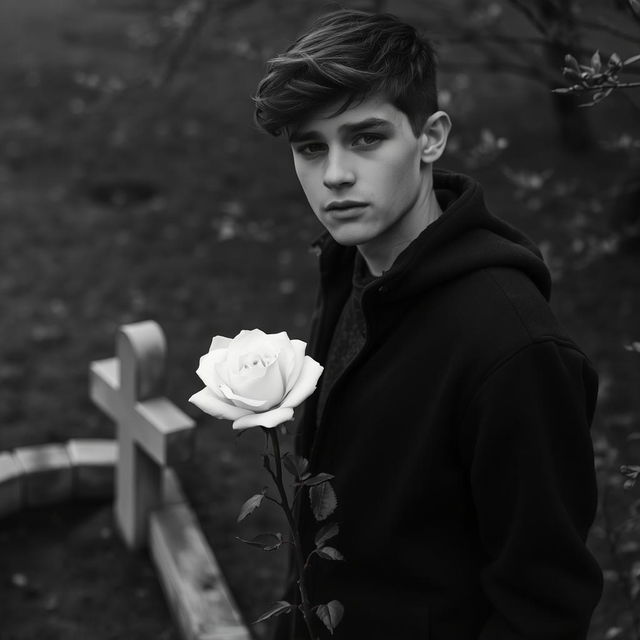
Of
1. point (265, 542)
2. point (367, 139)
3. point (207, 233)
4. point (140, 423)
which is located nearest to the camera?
point (367, 139)

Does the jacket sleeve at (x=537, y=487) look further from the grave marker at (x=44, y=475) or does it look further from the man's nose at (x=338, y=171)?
the grave marker at (x=44, y=475)

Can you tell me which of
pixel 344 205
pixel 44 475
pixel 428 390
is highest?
pixel 344 205

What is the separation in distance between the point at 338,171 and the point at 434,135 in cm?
22

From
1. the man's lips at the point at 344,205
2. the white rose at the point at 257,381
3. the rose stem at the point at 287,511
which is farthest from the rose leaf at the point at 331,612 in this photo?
the man's lips at the point at 344,205

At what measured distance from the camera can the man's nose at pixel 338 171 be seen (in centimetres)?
166

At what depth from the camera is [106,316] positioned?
5516mm

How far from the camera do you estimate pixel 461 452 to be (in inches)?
64.0

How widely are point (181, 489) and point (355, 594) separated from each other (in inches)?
77.8

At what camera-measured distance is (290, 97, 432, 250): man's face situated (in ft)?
5.46

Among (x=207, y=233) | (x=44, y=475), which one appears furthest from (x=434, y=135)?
(x=207, y=233)

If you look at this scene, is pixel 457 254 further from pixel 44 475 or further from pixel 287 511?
pixel 44 475

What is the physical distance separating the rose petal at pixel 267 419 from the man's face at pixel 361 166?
39cm

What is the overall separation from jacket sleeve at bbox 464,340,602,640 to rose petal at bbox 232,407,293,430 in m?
0.32

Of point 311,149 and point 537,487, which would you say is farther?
point 311,149
